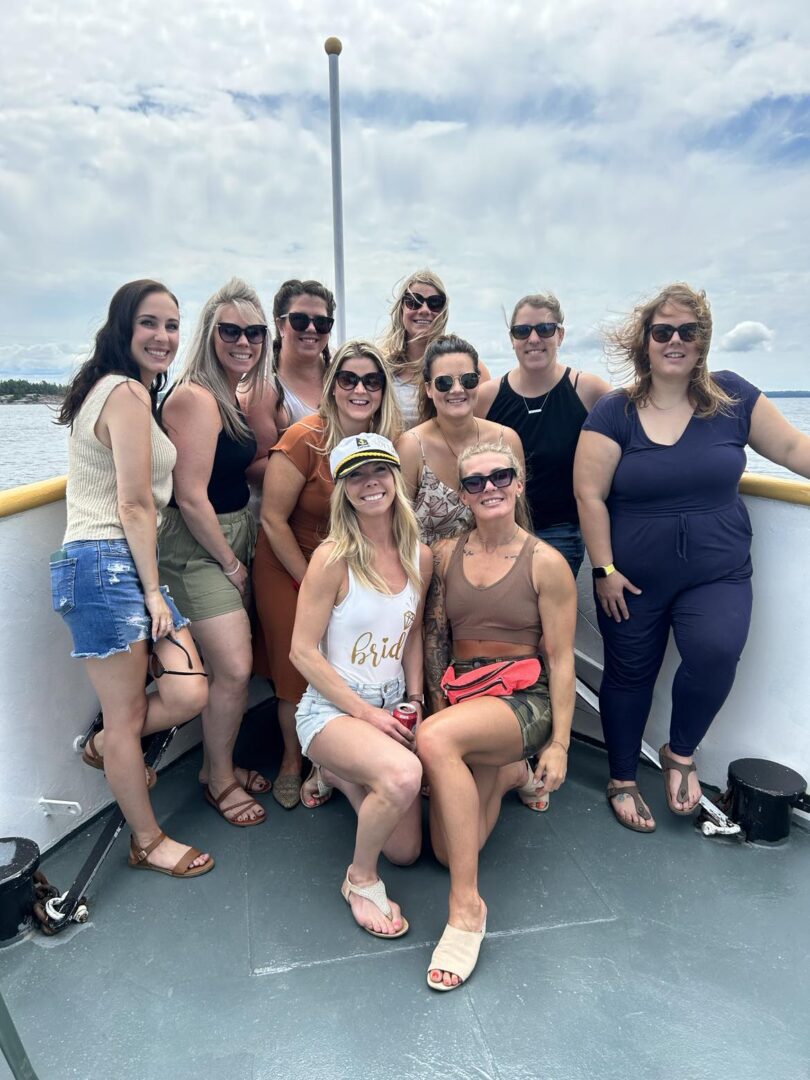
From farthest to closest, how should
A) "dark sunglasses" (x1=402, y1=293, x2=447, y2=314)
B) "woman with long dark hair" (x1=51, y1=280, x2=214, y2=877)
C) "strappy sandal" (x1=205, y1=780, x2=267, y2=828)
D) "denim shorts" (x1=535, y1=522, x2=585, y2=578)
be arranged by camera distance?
"dark sunglasses" (x1=402, y1=293, x2=447, y2=314), "denim shorts" (x1=535, y1=522, x2=585, y2=578), "strappy sandal" (x1=205, y1=780, x2=267, y2=828), "woman with long dark hair" (x1=51, y1=280, x2=214, y2=877)

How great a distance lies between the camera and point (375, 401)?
2.43 m

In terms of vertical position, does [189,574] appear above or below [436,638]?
above

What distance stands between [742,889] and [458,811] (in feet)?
3.26

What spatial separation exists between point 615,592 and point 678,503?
375 mm

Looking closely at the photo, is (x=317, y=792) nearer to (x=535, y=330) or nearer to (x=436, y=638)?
(x=436, y=638)

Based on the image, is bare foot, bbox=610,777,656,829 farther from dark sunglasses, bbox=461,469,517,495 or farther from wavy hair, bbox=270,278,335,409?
wavy hair, bbox=270,278,335,409

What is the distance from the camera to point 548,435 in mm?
2686

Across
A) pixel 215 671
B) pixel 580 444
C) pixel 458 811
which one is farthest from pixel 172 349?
pixel 458 811

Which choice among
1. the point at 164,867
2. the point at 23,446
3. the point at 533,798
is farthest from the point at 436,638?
the point at 23,446

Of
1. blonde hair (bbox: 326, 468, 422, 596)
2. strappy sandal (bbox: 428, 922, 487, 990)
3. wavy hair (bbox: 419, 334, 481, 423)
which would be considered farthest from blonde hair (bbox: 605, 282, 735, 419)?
strappy sandal (bbox: 428, 922, 487, 990)

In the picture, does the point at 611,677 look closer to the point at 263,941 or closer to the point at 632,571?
the point at 632,571

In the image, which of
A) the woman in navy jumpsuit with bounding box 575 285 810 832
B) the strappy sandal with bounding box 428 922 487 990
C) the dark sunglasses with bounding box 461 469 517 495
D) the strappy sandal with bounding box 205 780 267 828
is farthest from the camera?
the strappy sandal with bounding box 205 780 267 828

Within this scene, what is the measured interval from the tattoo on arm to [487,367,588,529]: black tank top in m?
0.63

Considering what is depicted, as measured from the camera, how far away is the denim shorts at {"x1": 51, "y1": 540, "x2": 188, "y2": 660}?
1.93 m
